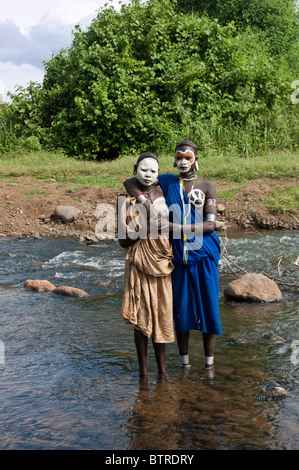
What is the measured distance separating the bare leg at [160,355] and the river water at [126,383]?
87mm

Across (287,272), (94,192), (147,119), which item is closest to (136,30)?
(147,119)

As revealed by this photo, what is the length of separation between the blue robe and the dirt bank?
20.8 ft

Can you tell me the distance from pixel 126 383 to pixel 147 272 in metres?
0.90

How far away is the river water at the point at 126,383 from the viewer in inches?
123

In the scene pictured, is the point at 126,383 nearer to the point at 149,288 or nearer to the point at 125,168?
the point at 149,288

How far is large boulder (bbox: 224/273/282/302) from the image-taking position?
20.2 feet

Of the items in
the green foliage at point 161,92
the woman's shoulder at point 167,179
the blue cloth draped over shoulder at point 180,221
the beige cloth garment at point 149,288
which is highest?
the green foliage at point 161,92

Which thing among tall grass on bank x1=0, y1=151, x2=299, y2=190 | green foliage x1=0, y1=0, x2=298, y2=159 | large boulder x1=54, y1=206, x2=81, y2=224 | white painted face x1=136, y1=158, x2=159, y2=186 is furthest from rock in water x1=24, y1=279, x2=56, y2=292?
green foliage x1=0, y1=0, x2=298, y2=159

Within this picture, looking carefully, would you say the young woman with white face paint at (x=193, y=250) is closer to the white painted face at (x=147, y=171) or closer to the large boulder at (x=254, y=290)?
the white painted face at (x=147, y=171)

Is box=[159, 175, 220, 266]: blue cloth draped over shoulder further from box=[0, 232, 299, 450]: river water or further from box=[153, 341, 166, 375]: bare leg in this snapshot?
box=[0, 232, 299, 450]: river water

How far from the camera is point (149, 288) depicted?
3.77 metres

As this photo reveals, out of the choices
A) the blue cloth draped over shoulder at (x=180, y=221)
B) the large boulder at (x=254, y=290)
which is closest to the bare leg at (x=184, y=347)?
the blue cloth draped over shoulder at (x=180, y=221)

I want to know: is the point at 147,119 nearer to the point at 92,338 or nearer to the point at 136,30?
the point at 136,30
